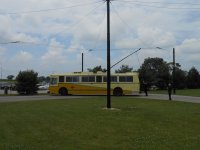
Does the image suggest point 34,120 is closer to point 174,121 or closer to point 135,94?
point 174,121

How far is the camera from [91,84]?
172 ft

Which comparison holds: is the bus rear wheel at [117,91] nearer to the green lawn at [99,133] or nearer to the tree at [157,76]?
the green lawn at [99,133]

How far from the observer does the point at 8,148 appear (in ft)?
37.6

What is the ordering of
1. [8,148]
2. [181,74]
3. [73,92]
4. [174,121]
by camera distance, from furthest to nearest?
[181,74] → [73,92] → [174,121] → [8,148]

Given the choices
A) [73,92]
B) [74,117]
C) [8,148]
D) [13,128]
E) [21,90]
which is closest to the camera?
[8,148]

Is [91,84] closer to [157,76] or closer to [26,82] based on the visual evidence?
[26,82]

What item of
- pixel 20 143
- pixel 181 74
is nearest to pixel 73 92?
pixel 20 143

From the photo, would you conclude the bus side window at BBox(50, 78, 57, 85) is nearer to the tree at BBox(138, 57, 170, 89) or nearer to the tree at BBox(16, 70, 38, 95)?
the tree at BBox(16, 70, 38, 95)

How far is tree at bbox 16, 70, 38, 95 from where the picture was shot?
59844 mm

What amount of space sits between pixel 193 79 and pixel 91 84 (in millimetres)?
65103

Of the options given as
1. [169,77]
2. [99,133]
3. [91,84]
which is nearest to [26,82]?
[91,84]

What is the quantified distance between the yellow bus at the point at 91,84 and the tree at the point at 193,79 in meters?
61.8

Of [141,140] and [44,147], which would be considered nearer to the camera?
[44,147]

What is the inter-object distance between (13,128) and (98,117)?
5.03m
